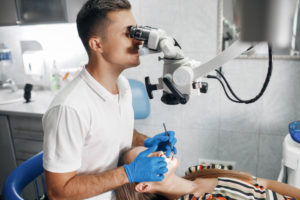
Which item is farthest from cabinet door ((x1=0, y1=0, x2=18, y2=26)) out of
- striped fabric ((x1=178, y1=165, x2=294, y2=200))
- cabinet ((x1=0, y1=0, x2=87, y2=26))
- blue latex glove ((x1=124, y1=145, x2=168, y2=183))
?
striped fabric ((x1=178, y1=165, x2=294, y2=200))

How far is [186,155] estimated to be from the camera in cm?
237

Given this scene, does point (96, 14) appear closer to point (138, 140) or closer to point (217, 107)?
point (138, 140)

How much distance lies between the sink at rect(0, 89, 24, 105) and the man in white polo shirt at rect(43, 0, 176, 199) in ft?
4.61

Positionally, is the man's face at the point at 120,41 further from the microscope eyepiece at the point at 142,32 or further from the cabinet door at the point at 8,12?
the cabinet door at the point at 8,12

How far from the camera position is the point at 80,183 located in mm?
1053

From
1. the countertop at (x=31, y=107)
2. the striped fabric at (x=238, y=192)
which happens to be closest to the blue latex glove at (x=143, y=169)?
the striped fabric at (x=238, y=192)

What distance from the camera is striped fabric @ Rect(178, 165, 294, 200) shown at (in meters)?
1.29

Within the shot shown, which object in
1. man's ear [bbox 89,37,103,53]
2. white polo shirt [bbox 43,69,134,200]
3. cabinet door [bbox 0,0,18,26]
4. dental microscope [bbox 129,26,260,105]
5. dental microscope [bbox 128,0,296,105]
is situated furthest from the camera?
cabinet door [bbox 0,0,18,26]

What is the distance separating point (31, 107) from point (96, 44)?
1245 mm

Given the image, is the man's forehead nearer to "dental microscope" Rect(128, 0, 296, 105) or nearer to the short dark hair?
the short dark hair

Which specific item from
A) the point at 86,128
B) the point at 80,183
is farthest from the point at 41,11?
the point at 80,183

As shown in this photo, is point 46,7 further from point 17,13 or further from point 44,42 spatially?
point 44,42

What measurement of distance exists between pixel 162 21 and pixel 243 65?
70 cm

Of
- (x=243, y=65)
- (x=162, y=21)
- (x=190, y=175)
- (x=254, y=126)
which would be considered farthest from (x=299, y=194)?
(x=162, y=21)
